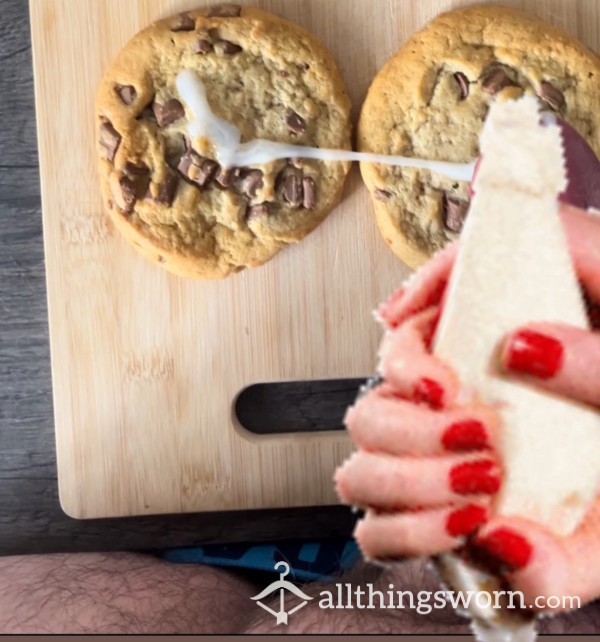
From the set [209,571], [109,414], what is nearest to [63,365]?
[109,414]

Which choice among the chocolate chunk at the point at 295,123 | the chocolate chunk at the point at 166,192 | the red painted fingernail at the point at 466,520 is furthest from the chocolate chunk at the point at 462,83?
the red painted fingernail at the point at 466,520

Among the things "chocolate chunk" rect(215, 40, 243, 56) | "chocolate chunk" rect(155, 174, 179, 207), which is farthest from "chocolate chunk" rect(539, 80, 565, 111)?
"chocolate chunk" rect(155, 174, 179, 207)

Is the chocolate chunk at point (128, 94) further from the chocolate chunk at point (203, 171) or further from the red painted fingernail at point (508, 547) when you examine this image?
the red painted fingernail at point (508, 547)

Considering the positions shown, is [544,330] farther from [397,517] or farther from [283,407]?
[283,407]

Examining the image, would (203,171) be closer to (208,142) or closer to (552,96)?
(208,142)

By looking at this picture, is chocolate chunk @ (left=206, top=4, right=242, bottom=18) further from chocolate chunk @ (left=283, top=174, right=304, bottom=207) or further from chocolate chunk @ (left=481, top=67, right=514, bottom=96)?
chocolate chunk @ (left=481, top=67, right=514, bottom=96)

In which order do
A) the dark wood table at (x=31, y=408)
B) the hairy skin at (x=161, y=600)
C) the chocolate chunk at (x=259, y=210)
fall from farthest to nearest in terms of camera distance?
the dark wood table at (x=31, y=408)
the chocolate chunk at (x=259, y=210)
the hairy skin at (x=161, y=600)
